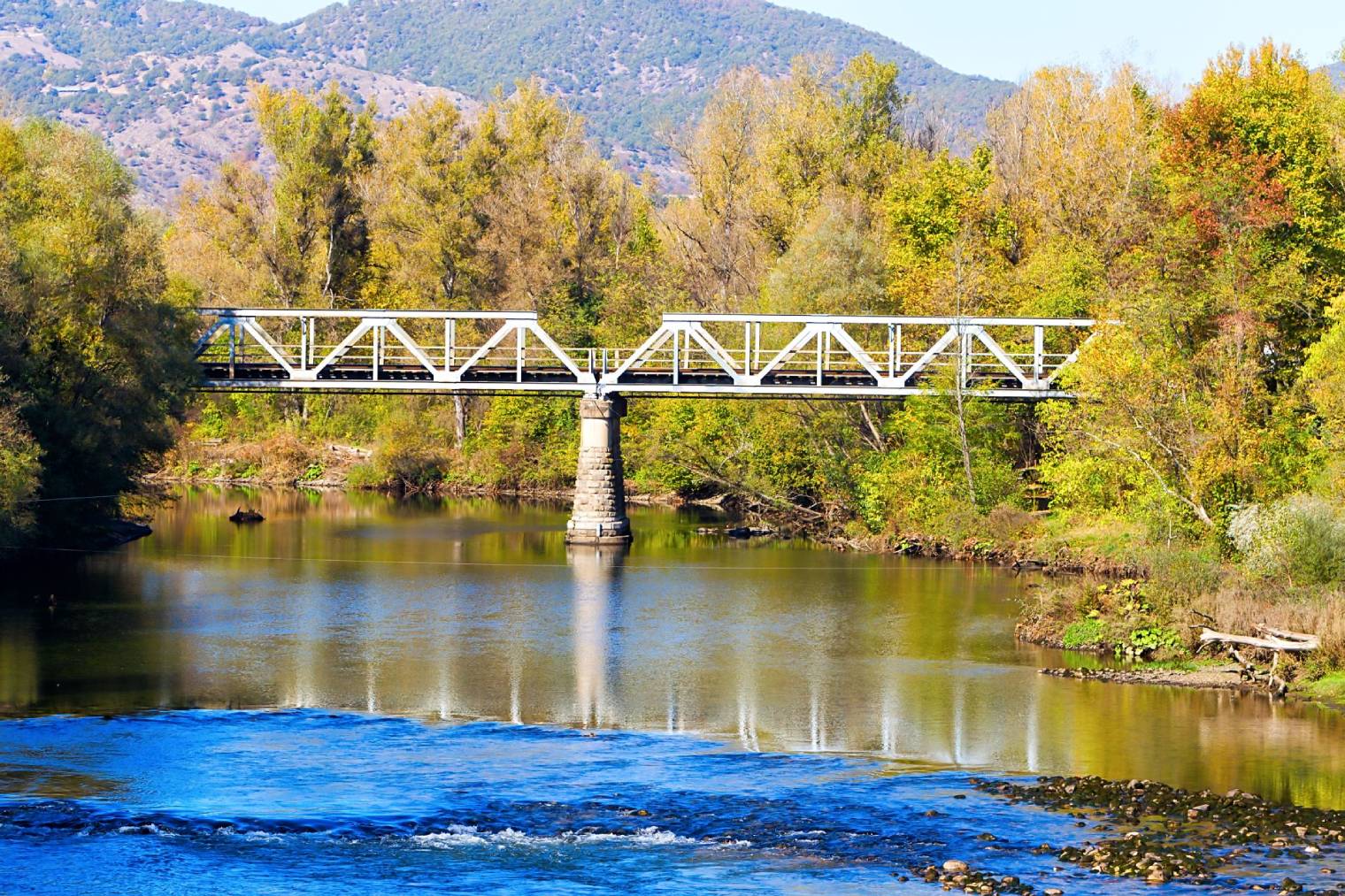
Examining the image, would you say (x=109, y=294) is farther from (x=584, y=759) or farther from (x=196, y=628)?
(x=584, y=759)

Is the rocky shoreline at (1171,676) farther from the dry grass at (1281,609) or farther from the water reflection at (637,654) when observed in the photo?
the dry grass at (1281,609)

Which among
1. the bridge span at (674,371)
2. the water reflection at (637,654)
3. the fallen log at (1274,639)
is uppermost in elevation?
the bridge span at (674,371)

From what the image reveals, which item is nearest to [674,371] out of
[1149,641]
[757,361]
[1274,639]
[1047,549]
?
[757,361]

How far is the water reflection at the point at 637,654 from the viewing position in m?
28.7

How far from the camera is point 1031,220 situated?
2803 inches

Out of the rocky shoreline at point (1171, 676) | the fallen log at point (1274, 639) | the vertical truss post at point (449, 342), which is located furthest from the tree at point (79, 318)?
the fallen log at point (1274, 639)

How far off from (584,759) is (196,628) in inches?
599

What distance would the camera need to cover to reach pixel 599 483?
5772cm

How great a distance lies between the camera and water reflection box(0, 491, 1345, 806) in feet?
94.1

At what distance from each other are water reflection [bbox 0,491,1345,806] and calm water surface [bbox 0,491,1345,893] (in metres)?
0.12

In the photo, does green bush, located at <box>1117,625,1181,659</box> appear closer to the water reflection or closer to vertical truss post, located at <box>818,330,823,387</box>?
the water reflection

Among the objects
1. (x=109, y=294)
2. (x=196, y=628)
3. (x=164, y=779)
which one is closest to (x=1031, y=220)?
(x=109, y=294)

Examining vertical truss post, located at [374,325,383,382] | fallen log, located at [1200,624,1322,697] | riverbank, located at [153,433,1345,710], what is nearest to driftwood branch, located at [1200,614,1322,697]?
fallen log, located at [1200,624,1322,697]

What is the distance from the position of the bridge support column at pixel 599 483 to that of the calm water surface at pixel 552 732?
825 centimetres
